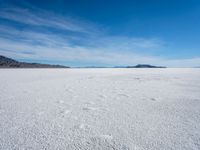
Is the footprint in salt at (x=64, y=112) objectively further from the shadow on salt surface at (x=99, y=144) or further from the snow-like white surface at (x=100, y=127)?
the shadow on salt surface at (x=99, y=144)

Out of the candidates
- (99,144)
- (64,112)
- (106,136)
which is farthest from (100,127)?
(64,112)

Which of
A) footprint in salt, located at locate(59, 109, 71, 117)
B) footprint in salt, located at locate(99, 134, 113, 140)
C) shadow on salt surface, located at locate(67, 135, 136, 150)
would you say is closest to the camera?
shadow on salt surface, located at locate(67, 135, 136, 150)

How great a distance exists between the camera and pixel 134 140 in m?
1.35

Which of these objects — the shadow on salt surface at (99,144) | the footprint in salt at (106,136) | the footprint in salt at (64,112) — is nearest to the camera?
the shadow on salt surface at (99,144)

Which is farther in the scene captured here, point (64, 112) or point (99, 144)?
point (64, 112)

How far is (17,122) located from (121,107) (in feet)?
5.20

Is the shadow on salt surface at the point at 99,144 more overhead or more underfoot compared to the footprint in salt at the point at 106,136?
more underfoot

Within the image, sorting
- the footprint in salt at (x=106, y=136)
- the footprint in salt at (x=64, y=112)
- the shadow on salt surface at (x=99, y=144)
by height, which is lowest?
the shadow on salt surface at (x=99, y=144)

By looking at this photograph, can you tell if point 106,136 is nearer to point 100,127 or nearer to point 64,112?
point 100,127

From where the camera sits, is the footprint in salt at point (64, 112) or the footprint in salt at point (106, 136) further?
the footprint in salt at point (64, 112)

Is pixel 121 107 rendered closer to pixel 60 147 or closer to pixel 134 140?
pixel 134 140

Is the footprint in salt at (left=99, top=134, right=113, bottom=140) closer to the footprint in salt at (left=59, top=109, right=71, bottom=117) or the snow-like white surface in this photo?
the snow-like white surface

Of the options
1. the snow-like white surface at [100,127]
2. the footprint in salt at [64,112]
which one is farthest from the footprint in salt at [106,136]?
the footprint in salt at [64,112]

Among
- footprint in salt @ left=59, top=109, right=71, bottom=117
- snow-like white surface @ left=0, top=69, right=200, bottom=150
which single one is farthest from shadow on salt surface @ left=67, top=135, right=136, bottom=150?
footprint in salt @ left=59, top=109, right=71, bottom=117
